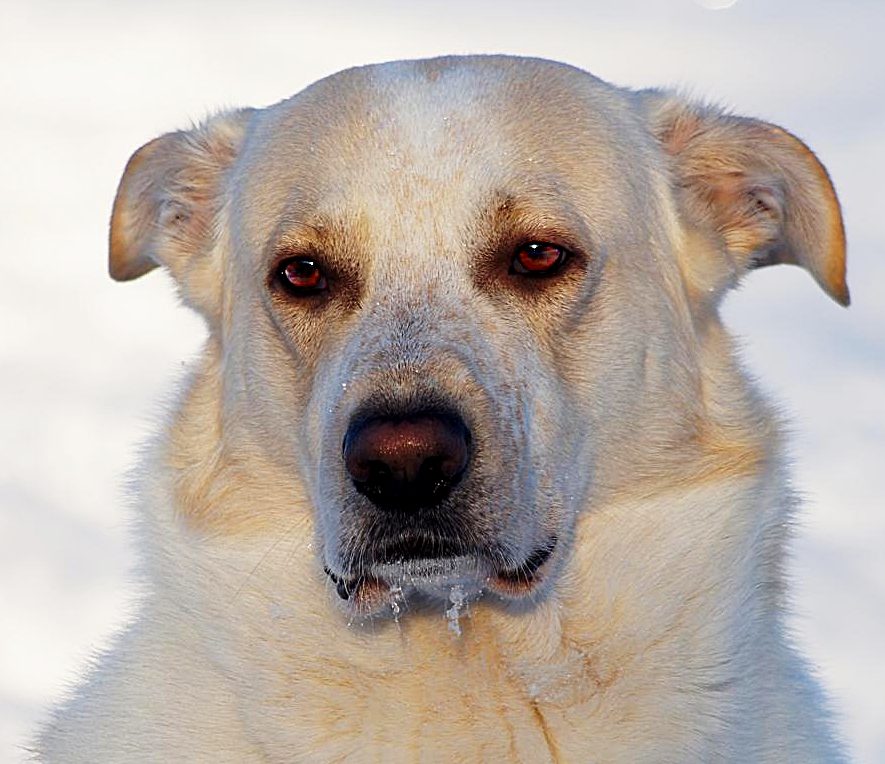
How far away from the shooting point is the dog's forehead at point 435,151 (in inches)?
164

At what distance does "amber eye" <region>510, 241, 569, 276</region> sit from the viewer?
165 inches

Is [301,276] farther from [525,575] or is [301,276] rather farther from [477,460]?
[525,575]

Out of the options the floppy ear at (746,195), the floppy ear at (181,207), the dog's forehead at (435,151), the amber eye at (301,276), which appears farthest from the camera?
the floppy ear at (181,207)

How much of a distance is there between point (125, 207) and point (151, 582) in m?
1.34

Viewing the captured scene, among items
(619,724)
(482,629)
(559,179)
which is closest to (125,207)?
(559,179)

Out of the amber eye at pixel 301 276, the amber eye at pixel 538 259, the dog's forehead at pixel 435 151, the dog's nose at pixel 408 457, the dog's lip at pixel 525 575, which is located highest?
the dog's forehead at pixel 435 151

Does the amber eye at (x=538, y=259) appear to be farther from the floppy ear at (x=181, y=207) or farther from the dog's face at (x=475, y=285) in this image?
the floppy ear at (x=181, y=207)

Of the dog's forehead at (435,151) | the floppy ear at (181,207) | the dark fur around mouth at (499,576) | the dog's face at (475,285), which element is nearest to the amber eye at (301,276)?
the dog's face at (475,285)

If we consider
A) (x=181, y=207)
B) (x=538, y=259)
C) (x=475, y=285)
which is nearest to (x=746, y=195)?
(x=538, y=259)

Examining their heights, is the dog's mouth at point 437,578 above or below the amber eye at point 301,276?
below

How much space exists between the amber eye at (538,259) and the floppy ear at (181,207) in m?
1.25

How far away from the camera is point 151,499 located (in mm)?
4480

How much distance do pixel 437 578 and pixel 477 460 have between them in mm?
353

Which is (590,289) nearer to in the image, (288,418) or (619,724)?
(288,418)
